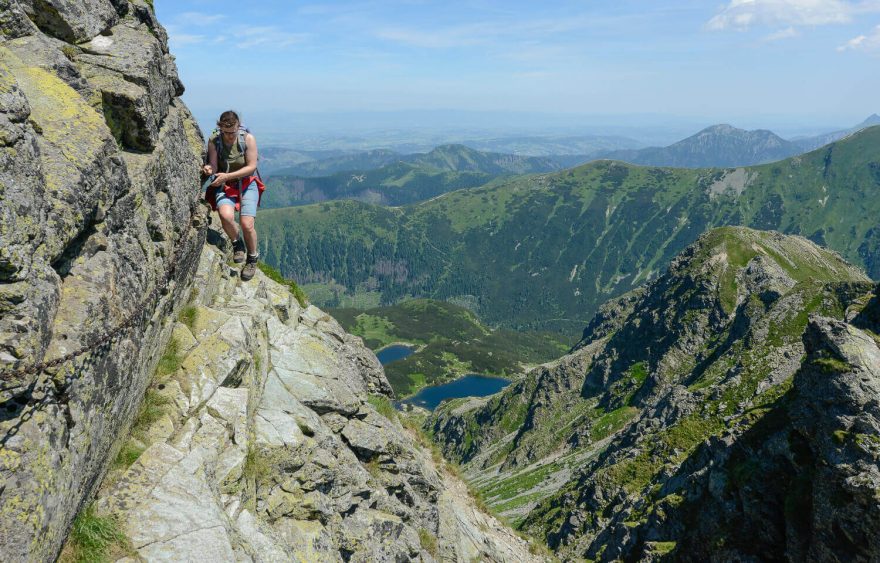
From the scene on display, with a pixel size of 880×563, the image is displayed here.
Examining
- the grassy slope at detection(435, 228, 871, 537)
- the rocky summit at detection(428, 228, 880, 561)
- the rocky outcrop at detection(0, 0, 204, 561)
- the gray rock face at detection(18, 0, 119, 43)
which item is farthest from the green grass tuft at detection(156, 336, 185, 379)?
the grassy slope at detection(435, 228, 871, 537)

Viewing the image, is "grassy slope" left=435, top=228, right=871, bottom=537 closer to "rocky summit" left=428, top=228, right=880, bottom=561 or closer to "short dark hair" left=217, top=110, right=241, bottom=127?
"rocky summit" left=428, top=228, right=880, bottom=561

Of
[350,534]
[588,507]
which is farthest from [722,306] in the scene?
[350,534]

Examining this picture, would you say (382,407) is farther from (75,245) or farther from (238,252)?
(75,245)

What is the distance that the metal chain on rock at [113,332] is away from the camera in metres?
8.36

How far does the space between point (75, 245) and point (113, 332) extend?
6.97 feet

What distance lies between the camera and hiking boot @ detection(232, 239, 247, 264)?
84.1 ft

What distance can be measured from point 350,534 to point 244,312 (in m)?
10.2

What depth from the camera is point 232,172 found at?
20531mm

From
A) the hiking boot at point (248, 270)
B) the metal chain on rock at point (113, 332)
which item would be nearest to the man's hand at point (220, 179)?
the metal chain on rock at point (113, 332)

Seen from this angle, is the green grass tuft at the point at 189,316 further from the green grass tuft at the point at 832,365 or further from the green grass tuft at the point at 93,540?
the green grass tuft at the point at 832,365

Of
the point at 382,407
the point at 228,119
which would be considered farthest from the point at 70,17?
the point at 382,407

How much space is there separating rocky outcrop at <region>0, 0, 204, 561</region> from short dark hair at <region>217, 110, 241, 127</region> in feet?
6.44

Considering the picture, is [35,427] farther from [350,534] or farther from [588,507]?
[588,507]

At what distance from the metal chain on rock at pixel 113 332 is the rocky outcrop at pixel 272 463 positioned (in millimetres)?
2415
